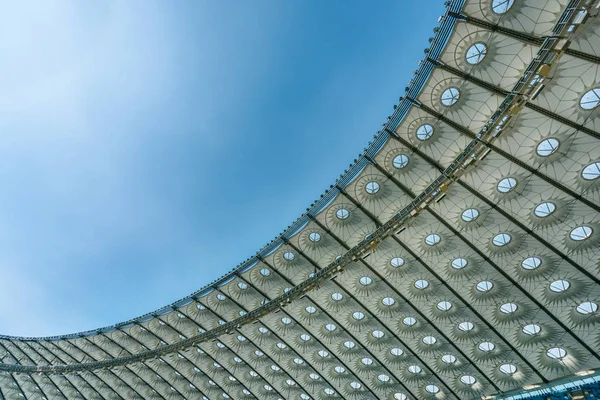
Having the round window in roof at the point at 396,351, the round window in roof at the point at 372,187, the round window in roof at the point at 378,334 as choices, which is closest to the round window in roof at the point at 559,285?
the round window in roof at the point at 396,351

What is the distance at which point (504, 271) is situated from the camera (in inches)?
977

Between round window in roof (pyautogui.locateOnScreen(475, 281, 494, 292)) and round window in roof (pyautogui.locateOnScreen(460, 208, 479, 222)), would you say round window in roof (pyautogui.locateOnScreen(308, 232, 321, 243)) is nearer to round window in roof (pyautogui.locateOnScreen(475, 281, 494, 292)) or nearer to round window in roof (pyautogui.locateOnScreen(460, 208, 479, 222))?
round window in roof (pyautogui.locateOnScreen(460, 208, 479, 222))

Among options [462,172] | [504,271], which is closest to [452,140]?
[462,172]

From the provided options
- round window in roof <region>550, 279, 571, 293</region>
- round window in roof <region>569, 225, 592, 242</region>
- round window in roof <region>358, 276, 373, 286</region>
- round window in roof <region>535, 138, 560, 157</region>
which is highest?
round window in roof <region>358, 276, 373, 286</region>

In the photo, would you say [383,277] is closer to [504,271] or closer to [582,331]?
[504,271]

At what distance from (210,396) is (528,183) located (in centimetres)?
4257

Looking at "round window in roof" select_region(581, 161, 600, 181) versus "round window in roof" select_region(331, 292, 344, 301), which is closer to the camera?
"round window in roof" select_region(581, 161, 600, 181)

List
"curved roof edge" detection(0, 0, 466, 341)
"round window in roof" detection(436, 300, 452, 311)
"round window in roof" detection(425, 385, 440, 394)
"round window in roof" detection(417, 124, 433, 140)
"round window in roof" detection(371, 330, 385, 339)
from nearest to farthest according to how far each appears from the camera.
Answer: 1. "curved roof edge" detection(0, 0, 466, 341)
2. "round window in roof" detection(417, 124, 433, 140)
3. "round window in roof" detection(436, 300, 452, 311)
4. "round window in roof" detection(371, 330, 385, 339)
5. "round window in roof" detection(425, 385, 440, 394)

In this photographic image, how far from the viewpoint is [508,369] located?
29.0 metres

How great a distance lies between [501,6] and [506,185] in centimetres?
1039

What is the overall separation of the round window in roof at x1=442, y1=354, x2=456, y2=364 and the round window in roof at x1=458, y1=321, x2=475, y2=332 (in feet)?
12.1

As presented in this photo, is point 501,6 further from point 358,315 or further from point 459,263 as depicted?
point 358,315

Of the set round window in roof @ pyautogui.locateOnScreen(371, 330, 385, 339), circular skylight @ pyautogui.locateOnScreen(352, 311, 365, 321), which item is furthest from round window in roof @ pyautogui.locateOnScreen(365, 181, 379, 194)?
round window in roof @ pyautogui.locateOnScreen(371, 330, 385, 339)

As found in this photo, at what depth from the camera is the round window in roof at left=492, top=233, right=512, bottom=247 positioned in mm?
23312
